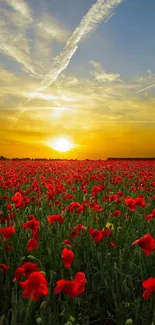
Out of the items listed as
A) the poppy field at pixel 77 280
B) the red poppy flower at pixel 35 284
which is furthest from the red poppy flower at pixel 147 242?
the red poppy flower at pixel 35 284

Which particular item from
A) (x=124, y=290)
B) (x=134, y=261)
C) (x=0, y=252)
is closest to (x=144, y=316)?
(x=124, y=290)

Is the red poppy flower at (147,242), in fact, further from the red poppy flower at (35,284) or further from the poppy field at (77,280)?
the red poppy flower at (35,284)

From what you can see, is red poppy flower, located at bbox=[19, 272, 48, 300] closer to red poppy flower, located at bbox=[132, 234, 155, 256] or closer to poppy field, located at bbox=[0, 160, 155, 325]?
poppy field, located at bbox=[0, 160, 155, 325]

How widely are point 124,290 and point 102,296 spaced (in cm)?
22

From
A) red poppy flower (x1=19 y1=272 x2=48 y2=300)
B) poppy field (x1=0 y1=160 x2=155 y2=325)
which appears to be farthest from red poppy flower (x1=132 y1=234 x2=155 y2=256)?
red poppy flower (x1=19 y1=272 x2=48 y2=300)

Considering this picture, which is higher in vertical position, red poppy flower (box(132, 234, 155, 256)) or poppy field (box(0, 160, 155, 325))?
red poppy flower (box(132, 234, 155, 256))

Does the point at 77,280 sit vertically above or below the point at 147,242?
below

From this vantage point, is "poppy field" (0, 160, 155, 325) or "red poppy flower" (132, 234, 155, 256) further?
"red poppy flower" (132, 234, 155, 256)

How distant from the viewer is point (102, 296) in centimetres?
322

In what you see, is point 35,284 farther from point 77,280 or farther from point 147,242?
point 147,242

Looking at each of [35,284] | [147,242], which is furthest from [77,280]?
[147,242]

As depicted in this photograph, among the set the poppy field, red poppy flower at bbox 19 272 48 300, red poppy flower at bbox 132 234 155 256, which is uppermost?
red poppy flower at bbox 132 234 155 256

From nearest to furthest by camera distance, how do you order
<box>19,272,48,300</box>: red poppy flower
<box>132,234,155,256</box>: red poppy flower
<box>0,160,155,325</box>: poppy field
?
<box>19,272,48,300</box>: red poppy flower, <box>0,160,155,325</box>: poppy field, <box>132,234,155,256</box>: red poppy flower

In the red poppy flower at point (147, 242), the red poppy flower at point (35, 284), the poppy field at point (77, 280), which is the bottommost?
the poppy field at point (77, 280)
